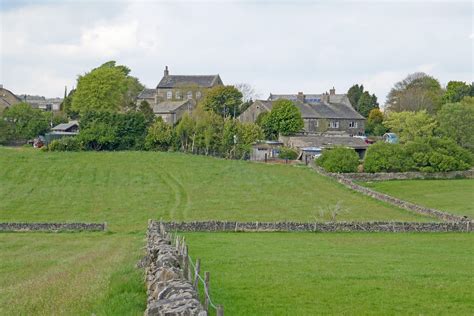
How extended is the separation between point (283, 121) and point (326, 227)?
67.1 metres

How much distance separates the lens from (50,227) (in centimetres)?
4584

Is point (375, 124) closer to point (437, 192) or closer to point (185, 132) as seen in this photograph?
point (185, 132)

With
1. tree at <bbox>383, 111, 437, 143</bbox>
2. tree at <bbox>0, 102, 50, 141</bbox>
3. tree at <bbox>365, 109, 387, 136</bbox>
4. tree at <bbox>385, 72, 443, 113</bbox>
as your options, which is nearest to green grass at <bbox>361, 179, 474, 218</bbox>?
tree at <bbox>383, 111, 437, 143</bbox>

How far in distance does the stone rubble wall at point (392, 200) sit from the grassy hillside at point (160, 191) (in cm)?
79

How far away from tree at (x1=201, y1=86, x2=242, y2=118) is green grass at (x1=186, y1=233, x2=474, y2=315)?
267 ft

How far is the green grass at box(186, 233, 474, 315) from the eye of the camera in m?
18.4

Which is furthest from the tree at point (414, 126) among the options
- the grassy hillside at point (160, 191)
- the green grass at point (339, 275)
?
the green grass at point (339, 275)

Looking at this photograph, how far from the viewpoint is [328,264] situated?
89.4 feet

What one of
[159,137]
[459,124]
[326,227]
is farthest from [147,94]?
[326,227]

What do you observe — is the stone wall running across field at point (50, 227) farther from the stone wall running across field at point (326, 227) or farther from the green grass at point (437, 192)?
the green grass at point (437, 192)

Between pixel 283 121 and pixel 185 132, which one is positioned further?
pixel 283 121

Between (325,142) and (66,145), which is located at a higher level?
(325,142)

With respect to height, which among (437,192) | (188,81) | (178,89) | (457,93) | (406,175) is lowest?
(437,192)

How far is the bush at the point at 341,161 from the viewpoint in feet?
257
